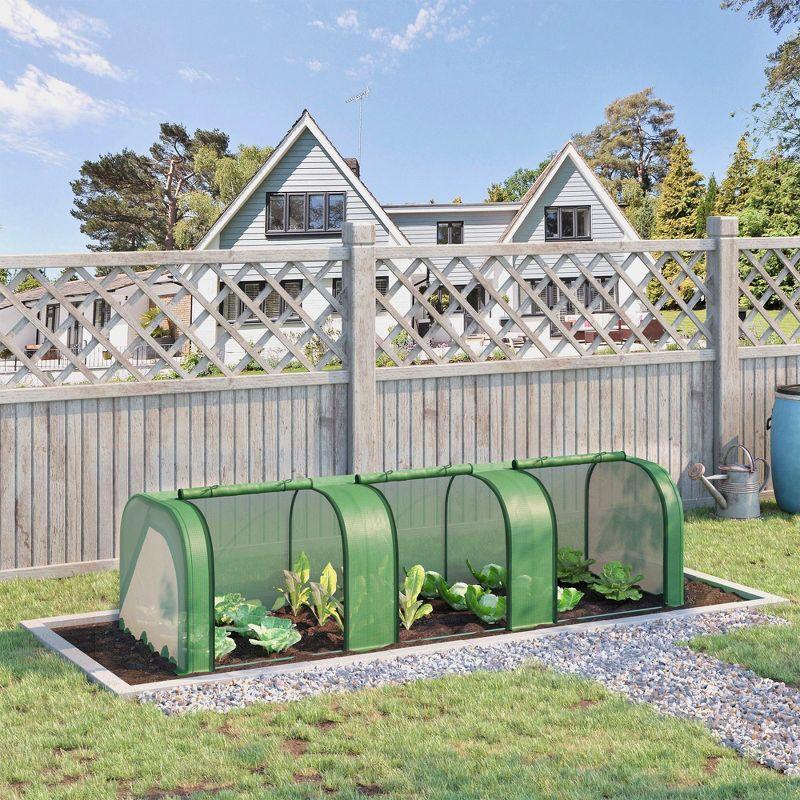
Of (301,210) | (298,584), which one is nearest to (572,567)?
(298,584)

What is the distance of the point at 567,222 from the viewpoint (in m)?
33.8

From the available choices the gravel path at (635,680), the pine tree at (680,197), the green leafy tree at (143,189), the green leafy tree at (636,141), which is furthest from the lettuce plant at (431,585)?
the green leafy tree at (636,141)

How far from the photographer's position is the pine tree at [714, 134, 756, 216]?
37188 millimetres

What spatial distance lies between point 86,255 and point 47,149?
76.0 m

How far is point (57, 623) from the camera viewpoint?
17.9 feet

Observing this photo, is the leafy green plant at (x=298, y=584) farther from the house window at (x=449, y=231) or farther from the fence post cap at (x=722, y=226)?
the house window at (x=449, y=231)

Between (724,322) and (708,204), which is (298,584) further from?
(708,204)

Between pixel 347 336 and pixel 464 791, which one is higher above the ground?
pixel 347 336

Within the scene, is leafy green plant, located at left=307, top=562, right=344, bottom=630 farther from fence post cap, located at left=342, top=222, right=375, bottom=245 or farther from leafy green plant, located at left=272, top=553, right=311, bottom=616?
fence post cap, located at left=342, top=222, right=375, bottom=245

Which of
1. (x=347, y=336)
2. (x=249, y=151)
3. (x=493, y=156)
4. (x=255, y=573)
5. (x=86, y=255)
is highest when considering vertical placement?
(x=493, y=156)

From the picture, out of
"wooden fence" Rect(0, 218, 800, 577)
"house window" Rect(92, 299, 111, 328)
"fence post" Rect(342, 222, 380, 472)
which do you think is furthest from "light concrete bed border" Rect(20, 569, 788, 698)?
"house window" Rect(92, 299, 111, 328)

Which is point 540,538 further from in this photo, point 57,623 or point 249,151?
point 249,151

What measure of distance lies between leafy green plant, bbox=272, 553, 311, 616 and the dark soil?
7cm

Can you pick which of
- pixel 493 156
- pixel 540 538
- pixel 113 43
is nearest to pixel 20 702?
pixel 540 538
